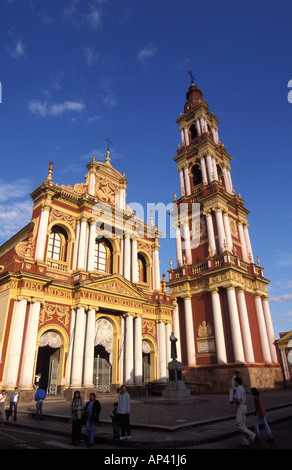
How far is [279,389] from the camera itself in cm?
2389

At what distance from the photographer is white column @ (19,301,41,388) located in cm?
1512

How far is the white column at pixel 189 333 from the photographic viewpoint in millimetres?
24531

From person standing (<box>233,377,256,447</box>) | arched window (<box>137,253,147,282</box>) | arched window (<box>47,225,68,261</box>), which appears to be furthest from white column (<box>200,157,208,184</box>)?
person standing (<box>233,377,256,447</box>)

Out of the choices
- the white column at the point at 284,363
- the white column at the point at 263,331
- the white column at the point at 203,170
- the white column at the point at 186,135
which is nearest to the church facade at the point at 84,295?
the white column at the point at 263,331

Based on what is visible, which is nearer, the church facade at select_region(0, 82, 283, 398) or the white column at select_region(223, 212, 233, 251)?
the church facade at select_region(0, 82, 283, 398)

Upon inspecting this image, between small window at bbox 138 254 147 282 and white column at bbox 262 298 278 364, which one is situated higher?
small window at bbox 138 254 147 282

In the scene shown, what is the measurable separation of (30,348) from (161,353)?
397 inches

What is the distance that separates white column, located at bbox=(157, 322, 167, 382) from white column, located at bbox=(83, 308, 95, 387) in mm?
6535

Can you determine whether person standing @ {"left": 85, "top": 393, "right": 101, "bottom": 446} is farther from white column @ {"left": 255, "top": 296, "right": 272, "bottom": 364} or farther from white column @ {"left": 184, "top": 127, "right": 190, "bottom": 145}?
white column @ {"left": 184, "top": 127, "right": 190, "bottom": 145}

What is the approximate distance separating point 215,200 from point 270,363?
45.8 ft

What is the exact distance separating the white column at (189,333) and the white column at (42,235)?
13023 mm

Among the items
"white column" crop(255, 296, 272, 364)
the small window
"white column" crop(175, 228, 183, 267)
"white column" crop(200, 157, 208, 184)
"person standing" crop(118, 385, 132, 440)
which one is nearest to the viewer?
"person standing" crop(118, 385, 132, 440)

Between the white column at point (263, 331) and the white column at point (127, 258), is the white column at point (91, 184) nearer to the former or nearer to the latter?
the white column at point (127, 258)

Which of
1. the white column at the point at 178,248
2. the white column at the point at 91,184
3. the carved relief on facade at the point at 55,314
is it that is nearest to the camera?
the carved relief on facade at the point at 55,314
